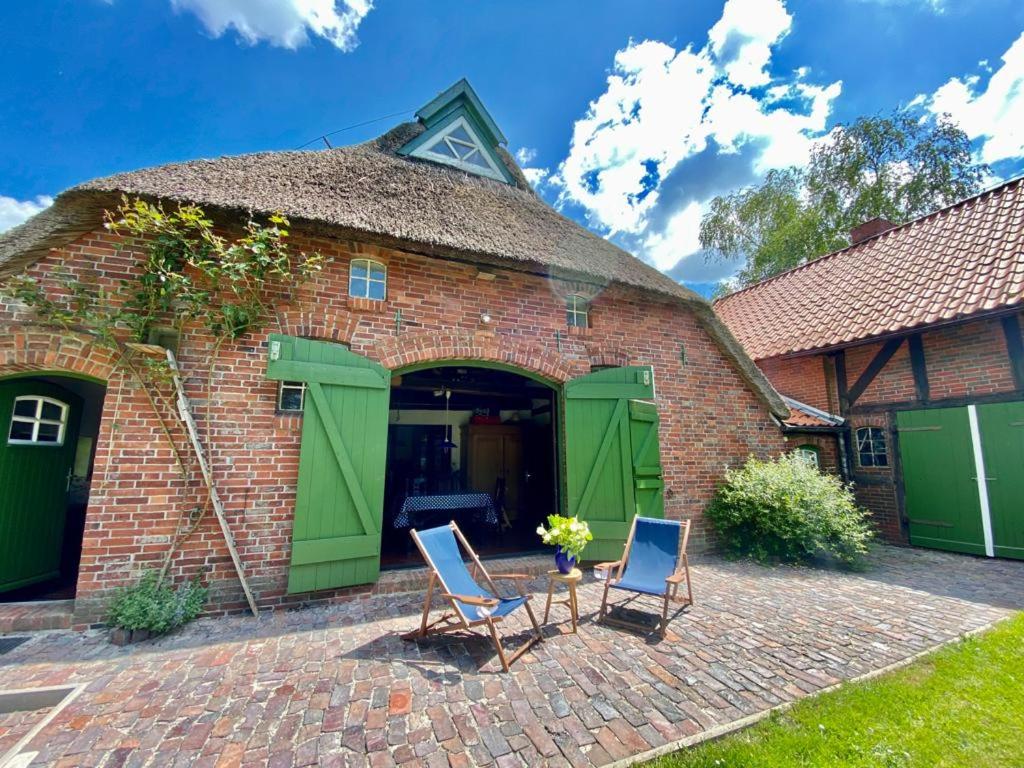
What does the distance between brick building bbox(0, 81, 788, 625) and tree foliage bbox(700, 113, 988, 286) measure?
1162 centimetres

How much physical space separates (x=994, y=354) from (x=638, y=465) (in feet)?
17.7

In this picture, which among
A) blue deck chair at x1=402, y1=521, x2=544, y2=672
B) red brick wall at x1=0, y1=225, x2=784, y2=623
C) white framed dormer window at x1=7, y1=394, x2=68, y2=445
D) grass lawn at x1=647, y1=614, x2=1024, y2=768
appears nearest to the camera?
grass lawn at x1=647, y1=614, x2=1024, y2=768

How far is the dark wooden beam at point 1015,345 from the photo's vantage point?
18.2 ft

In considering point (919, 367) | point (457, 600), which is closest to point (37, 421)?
point (457, 600)

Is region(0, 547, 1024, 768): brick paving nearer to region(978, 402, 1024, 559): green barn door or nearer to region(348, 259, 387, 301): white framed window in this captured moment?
region(978, 402, 1024, 559): green barn door

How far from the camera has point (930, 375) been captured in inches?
252

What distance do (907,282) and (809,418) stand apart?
2.84m

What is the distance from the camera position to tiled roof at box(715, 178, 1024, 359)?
19.7 feet

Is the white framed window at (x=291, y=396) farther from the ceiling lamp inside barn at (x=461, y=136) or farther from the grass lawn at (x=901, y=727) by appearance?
the ceiling lamp inside barn at (x=461, y=136)

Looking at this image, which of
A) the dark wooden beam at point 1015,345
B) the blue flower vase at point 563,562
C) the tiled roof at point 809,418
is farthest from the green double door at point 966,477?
the blue flower vase at point 563,562

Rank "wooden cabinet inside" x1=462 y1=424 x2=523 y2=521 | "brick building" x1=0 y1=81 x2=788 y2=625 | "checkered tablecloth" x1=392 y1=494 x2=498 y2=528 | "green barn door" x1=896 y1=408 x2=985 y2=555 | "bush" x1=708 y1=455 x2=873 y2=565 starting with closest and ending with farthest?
"brick building" x1=0 y1=81 x2=788 y2=625, "bush" x1=708 y1=455 x2=873 y2=565, "green barn door" x1=896 y1=408 x2=985 y2=555, "checkered tablecloth" x1=392 y1=494 x2=498 y2=528, "wooden cabinet inside" x1=462 y1=424 x2=523 y2=521

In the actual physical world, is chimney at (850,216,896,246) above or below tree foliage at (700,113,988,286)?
below

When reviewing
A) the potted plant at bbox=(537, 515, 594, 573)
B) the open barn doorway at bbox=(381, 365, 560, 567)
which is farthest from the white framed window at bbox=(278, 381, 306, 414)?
the open barn doorway at bbox=(381, 365, 560, 567)

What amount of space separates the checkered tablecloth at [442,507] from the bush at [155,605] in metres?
2.62
